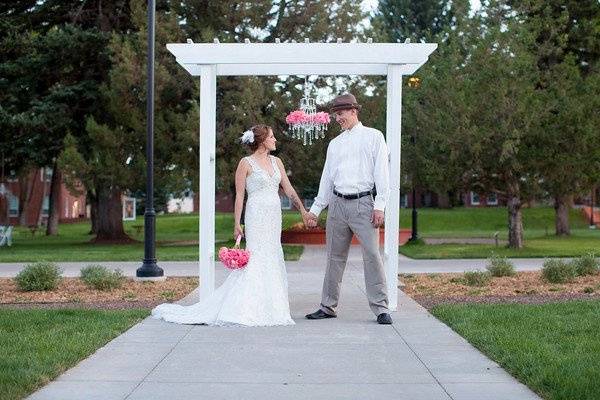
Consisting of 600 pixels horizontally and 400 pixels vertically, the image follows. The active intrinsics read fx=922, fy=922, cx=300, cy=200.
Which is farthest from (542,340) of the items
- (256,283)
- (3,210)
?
(3,210)

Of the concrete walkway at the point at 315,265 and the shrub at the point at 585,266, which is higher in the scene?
the shrub at the point at 585,266

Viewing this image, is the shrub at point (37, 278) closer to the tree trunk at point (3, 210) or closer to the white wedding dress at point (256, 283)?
the white wedding dress at point (256, 283)

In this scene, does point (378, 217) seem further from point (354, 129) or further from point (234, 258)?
point (234, 258)

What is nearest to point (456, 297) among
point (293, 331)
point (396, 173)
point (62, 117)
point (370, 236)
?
point (396, 173)

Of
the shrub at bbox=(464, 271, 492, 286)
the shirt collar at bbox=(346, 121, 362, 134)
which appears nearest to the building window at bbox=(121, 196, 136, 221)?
the shrub at bbox=(464, 271, 492, 286)

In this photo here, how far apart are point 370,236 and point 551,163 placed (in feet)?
55.4

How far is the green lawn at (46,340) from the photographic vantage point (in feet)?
22.5

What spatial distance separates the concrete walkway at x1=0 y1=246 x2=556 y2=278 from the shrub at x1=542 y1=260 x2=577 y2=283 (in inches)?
133

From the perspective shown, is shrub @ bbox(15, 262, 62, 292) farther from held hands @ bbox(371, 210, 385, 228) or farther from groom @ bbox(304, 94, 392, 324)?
held hands @ bbox(371, 210, 385, 228)

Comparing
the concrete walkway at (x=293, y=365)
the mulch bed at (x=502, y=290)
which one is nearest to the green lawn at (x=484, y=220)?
the mulch bed at (x=502, y=290)

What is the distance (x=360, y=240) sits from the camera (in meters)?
10.5

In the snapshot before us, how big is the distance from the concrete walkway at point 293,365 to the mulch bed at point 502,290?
7.91ft

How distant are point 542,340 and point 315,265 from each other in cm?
1241

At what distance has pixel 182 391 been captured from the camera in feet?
21.9
